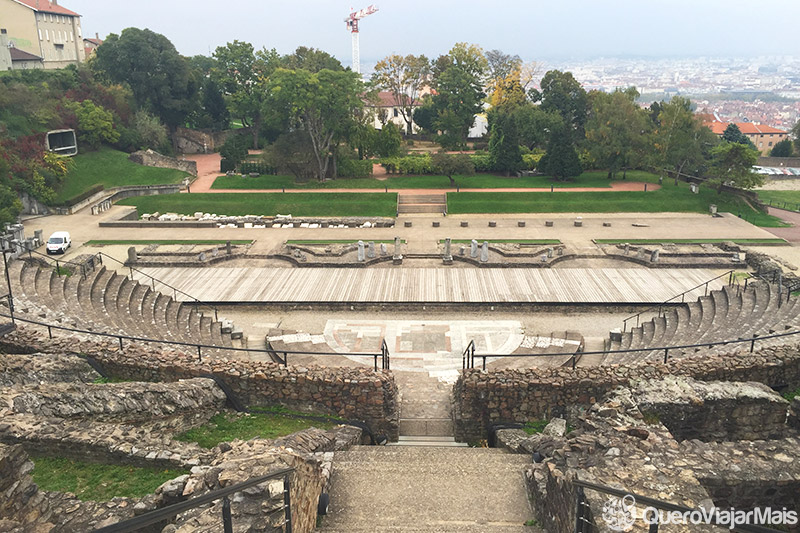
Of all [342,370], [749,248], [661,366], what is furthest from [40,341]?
[749,248]

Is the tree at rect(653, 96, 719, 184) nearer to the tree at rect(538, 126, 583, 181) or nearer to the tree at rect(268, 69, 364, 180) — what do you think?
the tree at rect(538, 126, 583, 181)

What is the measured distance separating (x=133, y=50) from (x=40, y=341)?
165ft

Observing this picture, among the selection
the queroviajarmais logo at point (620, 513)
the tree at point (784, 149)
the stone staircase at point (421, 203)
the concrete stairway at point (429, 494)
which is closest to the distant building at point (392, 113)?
the stone staircase at point (421, 203)

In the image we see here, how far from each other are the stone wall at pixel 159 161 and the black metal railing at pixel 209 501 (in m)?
48.1

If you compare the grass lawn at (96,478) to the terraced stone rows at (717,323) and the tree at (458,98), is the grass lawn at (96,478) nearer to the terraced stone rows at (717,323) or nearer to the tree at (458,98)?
the terraced stone rows at (717,323)

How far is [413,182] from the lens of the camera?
161ft

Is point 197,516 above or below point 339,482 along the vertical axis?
above

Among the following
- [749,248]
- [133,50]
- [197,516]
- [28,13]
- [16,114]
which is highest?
[28,13]

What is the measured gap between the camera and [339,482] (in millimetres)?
10664

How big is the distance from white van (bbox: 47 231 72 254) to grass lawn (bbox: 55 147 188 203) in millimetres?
11964

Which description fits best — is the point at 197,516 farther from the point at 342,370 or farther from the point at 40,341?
the point at 40,341

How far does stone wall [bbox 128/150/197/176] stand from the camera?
52344 millimetres

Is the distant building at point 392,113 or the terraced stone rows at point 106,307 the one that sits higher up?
the distant building at point 392,113

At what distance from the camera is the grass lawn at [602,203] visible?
1682 inches
